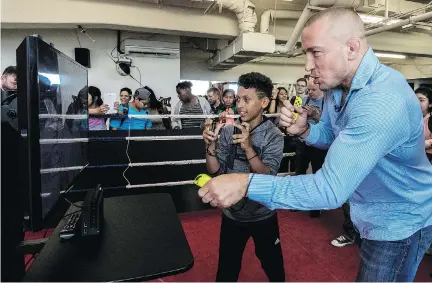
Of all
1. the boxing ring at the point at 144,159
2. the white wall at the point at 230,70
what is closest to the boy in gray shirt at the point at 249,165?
Answer: the boxing ring at the point at 144,159

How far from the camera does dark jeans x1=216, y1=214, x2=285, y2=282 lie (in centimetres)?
159

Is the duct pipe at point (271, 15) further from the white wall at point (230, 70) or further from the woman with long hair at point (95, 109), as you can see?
the white wall at point (230, 70)

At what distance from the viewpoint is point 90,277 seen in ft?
2.75

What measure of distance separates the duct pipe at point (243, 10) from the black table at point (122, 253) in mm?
4593

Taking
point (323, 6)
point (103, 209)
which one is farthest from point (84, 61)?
point (103, 209)

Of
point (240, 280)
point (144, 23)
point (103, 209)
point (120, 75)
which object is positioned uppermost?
point (144, 23)

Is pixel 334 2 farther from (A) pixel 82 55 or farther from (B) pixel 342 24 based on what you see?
(A) pixel 82 55

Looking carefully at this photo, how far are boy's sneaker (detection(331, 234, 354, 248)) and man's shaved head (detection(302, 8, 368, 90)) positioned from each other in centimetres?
204

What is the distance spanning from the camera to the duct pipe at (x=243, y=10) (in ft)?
16.6

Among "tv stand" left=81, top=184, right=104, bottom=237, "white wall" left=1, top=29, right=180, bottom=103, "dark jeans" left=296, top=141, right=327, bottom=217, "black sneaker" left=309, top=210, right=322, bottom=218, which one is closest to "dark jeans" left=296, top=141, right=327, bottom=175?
"dark jeans" left=296, top=141, right=327, bottom=217

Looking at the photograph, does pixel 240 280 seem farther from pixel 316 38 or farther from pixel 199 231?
A: pixel 316 38

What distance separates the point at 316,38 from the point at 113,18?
4.97m

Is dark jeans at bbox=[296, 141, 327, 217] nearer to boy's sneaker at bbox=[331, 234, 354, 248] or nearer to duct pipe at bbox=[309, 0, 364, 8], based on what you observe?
boy's sneaker at bbox=[331, 234, 354, 248]

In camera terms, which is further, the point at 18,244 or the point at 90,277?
the point at 18,244
